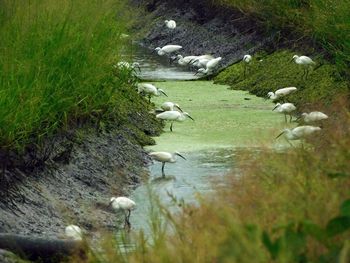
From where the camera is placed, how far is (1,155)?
5418mm

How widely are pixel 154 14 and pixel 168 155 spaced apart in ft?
37.9

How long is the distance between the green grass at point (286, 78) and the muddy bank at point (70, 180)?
7.89ft

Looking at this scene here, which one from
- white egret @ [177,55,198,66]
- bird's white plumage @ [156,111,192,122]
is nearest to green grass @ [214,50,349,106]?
white egret @ [177,55,198,66]

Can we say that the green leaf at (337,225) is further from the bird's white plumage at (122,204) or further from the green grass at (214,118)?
the green grass at (214,118)

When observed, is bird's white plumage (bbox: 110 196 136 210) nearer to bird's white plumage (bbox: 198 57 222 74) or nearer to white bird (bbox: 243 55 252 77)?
white bird (bbox: 243 55 252 77)

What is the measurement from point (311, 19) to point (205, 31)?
15.9 ft

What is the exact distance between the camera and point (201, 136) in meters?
8.59

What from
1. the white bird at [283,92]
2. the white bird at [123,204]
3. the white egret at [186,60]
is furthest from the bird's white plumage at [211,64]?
the white bird at [123,204]

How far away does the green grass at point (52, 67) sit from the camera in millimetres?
5555

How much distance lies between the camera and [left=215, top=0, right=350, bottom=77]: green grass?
9242mm

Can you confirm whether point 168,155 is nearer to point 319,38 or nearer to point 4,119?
point 4,119

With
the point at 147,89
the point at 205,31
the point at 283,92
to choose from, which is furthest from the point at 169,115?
the point at 205,31

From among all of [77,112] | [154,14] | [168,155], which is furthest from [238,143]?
[154,14]

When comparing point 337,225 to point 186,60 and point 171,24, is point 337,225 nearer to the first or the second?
point 186,60
